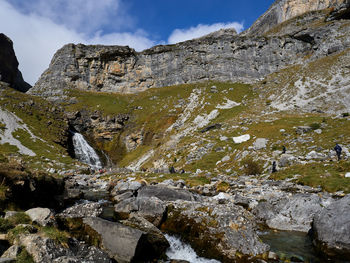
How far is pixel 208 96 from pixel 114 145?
38.5 m

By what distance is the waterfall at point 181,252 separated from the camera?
9.52 m

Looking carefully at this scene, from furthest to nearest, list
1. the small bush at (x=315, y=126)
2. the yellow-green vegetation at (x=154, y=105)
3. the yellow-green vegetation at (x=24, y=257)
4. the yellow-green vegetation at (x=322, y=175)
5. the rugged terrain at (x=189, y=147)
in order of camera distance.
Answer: the yellow-green vegetation at (x=154, y=105), the small bush at (x=315, y=126), the yellow-green vegetation at (x=322, y=175), the rugged terrain at (x=189, y=147), the yellow-green vegetation at (x=24, y=257)

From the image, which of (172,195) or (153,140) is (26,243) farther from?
(153,140)

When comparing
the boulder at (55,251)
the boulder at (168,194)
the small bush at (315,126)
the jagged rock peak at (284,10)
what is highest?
the jagged rock peak at (284,10)

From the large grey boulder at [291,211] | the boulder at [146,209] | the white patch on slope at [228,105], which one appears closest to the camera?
the boulder at [146,209]

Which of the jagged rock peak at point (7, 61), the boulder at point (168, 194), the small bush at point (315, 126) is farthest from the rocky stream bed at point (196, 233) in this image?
the jagged rock peak at point (7, 61)

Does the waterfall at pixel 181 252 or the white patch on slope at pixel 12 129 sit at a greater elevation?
the white patch on slope at pixel 12 129

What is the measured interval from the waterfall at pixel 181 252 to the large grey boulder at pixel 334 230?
16.7 ft

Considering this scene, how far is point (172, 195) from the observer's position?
1748cm

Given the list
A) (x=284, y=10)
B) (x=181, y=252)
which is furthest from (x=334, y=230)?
(x=284, y=10)

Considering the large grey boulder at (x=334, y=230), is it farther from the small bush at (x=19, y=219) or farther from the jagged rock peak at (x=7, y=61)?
the jagged rock peak at (x=7, y=61)

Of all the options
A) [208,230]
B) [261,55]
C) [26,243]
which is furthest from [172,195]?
[261,55]

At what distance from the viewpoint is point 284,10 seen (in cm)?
13562

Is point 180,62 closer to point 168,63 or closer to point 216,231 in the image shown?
point 168,63
